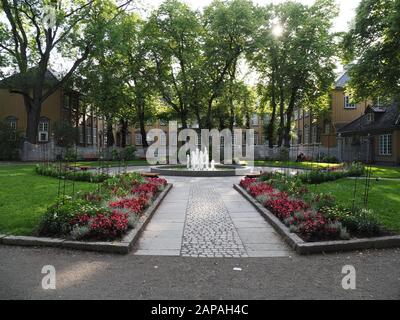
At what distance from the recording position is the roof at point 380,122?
31109 millimetres

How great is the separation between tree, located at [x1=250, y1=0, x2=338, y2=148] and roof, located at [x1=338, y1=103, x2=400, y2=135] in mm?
5004

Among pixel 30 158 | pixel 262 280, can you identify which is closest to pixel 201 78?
pixel 30 158

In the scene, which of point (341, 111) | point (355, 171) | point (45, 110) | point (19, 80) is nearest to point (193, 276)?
point (355, 171)

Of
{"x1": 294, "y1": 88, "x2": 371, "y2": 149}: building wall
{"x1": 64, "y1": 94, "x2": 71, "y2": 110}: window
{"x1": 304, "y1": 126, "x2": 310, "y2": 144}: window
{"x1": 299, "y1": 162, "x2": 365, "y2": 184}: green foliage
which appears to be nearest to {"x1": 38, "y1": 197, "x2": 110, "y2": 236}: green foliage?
{"x1": 299, "y1": 162, "x2": 365, "y2": 184}: green foliage

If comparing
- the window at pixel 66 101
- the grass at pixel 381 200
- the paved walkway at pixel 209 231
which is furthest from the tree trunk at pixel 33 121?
the grass at pixel 381 200

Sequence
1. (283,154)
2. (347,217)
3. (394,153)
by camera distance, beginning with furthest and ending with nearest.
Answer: (283,154) → (394,153) → (347,217)

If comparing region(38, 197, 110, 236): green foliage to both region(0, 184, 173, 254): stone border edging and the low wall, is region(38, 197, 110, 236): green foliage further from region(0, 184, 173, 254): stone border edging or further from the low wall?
the low wall

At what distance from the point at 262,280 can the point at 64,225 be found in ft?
13.0

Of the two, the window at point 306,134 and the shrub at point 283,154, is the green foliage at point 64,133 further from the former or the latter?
the window at point 306,134

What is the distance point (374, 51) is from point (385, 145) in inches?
469

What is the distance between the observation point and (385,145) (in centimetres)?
3394

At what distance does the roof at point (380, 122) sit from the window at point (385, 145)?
1.38 meters

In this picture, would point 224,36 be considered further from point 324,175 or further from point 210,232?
point 210,232

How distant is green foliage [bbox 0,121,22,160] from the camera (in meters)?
33.4
